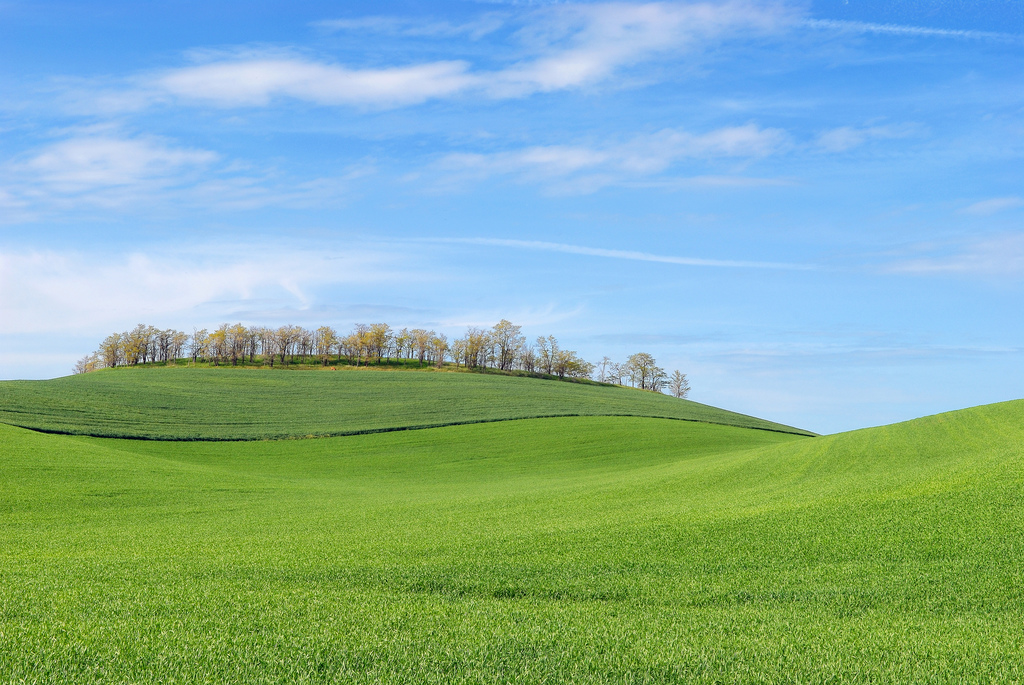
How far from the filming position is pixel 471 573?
981 centimetres

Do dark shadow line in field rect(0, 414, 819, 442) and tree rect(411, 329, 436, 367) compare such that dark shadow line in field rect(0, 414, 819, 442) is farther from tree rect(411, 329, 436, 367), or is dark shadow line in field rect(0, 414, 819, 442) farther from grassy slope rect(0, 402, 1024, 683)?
tree rect(411, 329, 436, 367)

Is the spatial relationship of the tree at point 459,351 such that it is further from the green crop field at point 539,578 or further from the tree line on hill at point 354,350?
the green crop field at point 539,578

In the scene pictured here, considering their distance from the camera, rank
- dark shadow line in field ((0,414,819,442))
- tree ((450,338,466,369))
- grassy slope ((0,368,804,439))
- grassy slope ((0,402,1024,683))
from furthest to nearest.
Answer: tree ((450,338,466,369)), grassy slope ((0,368,804,439)), dark shadow line in field ((0,414,819,442)), grassy slope ((0,402,1024,683))

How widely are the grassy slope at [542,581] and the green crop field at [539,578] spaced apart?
0.14ft

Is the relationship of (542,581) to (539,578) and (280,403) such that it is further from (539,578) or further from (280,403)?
(280,403)

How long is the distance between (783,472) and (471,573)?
14.8 metres

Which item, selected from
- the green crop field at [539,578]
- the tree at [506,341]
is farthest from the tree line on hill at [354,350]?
the green crop field at [539,578]

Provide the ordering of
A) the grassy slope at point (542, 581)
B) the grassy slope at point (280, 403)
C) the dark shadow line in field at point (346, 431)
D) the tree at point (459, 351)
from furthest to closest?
the tree at point (459, 351) → the grassy slope at point (280, 403) → the dark shadow line in field at point (346, 431) → the grassy slope at point (542, 581)

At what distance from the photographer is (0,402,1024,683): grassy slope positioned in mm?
6227

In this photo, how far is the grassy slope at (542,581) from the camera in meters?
6.23

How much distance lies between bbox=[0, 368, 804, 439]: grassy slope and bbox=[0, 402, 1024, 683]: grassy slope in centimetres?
1926

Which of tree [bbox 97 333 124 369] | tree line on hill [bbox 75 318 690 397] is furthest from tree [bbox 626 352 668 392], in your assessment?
tree [bbox 97 333 124 369]

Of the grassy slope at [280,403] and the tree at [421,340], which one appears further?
the tree at [421,340]

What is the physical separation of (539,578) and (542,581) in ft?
0.48
